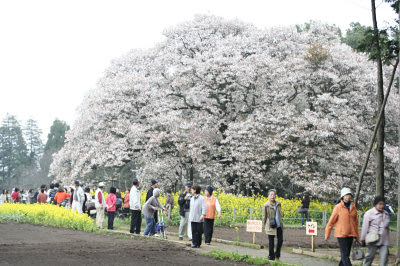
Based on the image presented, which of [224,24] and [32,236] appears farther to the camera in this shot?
[224,24]

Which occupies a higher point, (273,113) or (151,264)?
(273,113)

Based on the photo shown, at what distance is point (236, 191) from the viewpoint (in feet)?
95.4

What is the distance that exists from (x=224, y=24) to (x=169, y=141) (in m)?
10.3

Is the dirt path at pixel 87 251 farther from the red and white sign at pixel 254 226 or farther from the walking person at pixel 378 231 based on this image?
the walking person at pixel 378 231

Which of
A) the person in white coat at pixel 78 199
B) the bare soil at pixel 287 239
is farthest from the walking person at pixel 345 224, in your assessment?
the person in white coat at pixel 78 199

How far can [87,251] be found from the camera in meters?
10.9

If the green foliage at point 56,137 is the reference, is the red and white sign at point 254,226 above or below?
below

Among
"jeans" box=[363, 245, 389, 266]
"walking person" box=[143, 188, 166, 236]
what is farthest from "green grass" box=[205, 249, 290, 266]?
"walking person" box=[143, 188, 166, 236]

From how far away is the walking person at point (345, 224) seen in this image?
8750 mm

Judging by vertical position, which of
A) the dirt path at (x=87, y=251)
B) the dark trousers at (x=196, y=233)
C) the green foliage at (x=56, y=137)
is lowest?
the dirt path at (x=87, y=251)

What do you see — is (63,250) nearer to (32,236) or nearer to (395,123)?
(32,236)

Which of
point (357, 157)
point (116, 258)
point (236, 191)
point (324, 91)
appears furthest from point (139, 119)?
point (116, 258)

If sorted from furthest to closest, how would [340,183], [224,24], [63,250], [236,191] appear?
1. [224,24]
2. [236,191]
3. [340,183]
4. [63,250]

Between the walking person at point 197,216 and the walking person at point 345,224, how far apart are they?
472cm
